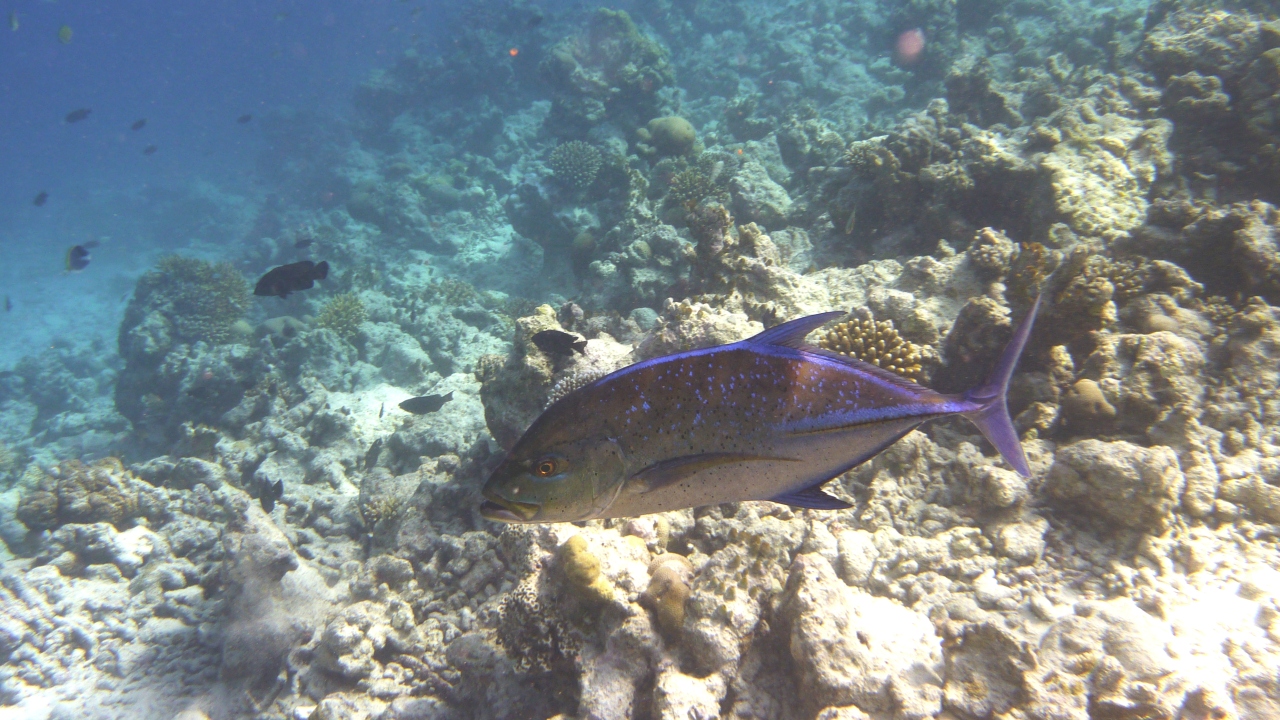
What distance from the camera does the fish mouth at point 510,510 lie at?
1.48 metres

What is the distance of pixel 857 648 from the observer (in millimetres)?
2426

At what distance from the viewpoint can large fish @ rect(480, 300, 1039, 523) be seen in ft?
4.86

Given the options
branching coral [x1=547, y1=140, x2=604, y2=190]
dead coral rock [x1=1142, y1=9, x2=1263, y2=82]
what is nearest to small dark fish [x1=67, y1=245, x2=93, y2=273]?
branching coral [x1=547, y1=140, x2=604, y2=190]

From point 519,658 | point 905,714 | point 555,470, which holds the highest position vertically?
point 555,470

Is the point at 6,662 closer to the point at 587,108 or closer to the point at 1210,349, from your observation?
the point at 1210,349

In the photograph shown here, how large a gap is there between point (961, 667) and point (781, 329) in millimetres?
1983

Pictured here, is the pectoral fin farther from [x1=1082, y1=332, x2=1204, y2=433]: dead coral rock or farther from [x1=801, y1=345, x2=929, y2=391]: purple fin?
[x1=1082, y1=332, x2=1204, y2=433]: dead coral rock

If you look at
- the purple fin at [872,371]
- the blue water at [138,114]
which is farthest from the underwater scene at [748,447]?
the blue water at [138,114]

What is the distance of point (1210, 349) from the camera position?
369 centimetres

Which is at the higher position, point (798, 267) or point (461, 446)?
point (798, 267)

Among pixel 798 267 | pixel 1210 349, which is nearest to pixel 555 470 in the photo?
pixel 1210 349

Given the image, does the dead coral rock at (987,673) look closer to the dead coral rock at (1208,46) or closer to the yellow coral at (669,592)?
the yellow coral at (669,592)

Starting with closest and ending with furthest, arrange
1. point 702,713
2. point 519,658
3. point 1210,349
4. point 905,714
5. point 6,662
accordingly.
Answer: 1. point 905,714
2. point 702,713
3. point 519,658
4. point 1210,349
5. point 6,662

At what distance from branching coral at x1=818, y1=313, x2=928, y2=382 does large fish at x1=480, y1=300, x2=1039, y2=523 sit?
7.81ft
